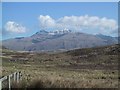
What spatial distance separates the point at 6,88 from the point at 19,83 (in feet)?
3.62

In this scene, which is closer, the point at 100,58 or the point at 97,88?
the point at 97,88

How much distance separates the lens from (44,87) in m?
16.6

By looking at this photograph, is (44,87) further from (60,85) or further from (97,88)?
(97,88)

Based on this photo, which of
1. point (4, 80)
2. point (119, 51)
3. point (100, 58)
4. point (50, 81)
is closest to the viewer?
point (4, 80)

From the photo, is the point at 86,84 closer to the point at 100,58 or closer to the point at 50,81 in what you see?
the point at 50,81

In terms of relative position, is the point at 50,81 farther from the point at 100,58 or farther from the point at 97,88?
the point at 100,58

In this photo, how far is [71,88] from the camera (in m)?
16.2

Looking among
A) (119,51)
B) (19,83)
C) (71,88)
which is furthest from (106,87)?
(119,51)

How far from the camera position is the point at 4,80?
16031 mm

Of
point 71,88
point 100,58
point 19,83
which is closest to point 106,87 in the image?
point 71,88

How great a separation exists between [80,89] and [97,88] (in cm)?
75

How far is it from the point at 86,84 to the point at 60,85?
1.22m

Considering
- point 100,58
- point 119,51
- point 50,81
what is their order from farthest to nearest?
point 119,51 < point 100,58 < point 50,81

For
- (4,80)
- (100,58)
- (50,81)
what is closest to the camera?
(4,80)
